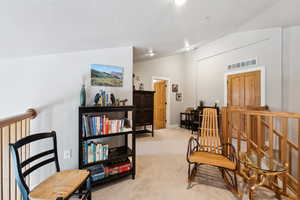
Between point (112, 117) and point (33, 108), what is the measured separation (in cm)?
111

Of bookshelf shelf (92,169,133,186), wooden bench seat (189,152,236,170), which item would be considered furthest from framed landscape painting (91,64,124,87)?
wooden bench seat (189,152,236,170)

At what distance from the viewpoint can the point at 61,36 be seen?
164 cm

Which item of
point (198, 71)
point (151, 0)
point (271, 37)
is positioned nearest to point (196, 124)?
point (198, 71)

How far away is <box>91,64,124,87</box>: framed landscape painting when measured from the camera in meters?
2.18

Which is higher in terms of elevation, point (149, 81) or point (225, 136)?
point (149, 81)

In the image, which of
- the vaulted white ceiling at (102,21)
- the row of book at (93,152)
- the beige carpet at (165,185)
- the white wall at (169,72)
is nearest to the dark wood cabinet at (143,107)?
the white wall at (169,72)

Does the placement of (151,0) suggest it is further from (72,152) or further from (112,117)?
(72,152)

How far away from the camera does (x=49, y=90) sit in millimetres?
1923

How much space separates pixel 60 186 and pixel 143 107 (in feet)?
10.8

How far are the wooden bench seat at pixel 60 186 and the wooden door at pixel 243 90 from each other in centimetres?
373

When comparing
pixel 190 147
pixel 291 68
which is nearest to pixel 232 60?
pixel 291 68

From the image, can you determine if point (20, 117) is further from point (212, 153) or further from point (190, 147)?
point (212, 153)

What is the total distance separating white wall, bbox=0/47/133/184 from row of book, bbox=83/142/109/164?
350 millimetres

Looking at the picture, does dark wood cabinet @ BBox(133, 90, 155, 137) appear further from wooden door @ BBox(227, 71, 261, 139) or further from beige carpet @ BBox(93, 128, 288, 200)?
wooden door @ BBox(227, 71, 261, 139)
